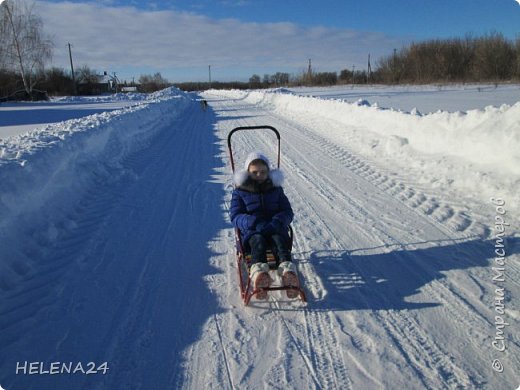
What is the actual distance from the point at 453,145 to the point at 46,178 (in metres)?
7.80

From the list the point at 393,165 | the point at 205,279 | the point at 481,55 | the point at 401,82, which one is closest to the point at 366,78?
the point at 401,82

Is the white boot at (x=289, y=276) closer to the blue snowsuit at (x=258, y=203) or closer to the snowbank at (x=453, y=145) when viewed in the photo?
the blue snowsuit at (x=258, y=203)

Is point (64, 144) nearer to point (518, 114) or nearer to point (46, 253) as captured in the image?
point (46, 253)

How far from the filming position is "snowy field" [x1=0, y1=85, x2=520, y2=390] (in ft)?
8.98

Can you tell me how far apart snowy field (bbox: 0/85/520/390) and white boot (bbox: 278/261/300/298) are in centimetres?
14

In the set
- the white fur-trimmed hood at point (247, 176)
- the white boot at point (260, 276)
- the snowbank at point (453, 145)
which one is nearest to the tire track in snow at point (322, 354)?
the white boot at point (260, 276)

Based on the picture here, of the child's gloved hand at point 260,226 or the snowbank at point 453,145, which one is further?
the snowbank at point 453,145

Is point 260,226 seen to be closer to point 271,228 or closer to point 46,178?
point 271,228

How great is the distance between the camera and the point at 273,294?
366 cm

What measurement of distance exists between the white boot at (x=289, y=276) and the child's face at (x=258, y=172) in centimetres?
109

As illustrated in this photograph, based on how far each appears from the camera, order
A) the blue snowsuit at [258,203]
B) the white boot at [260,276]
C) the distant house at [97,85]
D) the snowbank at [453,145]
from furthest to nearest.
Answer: the distant house at [97,85] → the snowbank at [453,145] → the blue snowsuit at [258,203] → the white boot at [260,276]

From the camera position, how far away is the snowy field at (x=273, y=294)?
2.74 meters

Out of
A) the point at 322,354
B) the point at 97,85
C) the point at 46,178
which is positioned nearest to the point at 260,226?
the point at 322,354

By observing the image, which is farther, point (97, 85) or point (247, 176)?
point (97, 85)
